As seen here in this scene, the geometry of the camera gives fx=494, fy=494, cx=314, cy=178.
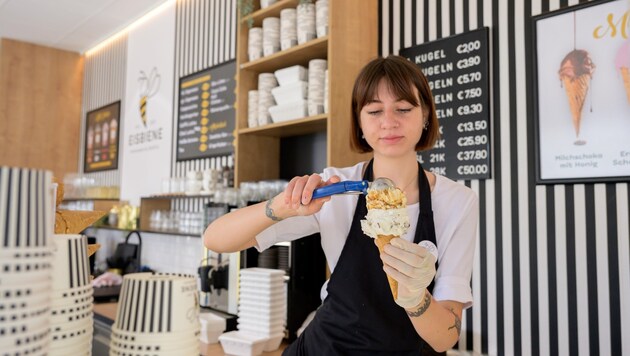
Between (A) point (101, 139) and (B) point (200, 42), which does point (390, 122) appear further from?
(A) point (101, 139)

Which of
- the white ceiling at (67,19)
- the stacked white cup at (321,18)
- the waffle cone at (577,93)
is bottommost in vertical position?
the waffle cone at (577,93)

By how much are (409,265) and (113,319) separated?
7.24 feet

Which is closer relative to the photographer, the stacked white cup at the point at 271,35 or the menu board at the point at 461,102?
the menu board at the point at 461,102

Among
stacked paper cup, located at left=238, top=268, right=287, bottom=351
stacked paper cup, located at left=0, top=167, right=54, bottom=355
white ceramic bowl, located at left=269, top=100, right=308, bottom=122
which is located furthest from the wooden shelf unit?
stacked paper cup, located at left=0, top=167, right=54, bottom=355

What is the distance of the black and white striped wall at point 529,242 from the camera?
2037mm

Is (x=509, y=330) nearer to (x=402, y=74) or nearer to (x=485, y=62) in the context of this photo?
(x=485, y=62)

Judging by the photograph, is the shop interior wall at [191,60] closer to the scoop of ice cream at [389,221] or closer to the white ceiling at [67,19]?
the white ceiling at [67,19]

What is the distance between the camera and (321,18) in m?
2.74

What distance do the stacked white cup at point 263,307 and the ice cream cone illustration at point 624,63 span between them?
1.69 m

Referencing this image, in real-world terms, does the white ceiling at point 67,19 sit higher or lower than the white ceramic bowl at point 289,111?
higher

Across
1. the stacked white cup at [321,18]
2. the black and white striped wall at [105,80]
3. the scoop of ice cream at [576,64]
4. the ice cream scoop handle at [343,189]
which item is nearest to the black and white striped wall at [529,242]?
the scoop of ice cream at [576,64]

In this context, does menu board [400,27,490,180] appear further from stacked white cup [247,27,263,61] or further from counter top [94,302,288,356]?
counter top [94,302,288,356]

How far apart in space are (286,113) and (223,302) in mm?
1168

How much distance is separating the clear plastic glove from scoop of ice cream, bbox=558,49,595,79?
1473 millimetres
